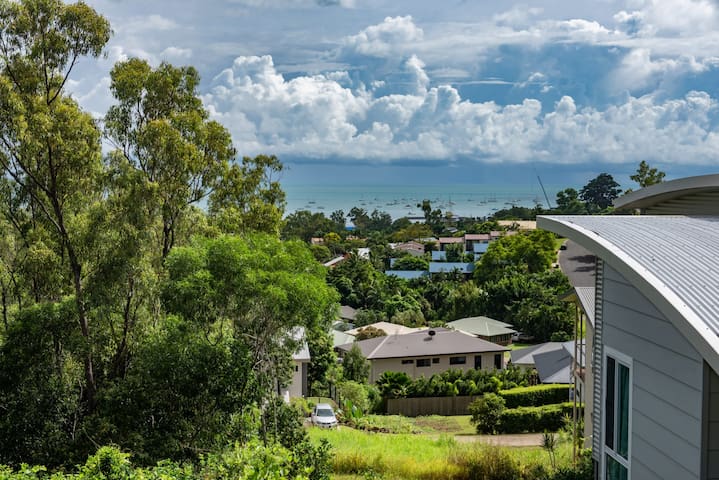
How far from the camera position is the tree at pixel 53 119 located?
13.2 meters

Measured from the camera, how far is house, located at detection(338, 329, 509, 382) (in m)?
35.2

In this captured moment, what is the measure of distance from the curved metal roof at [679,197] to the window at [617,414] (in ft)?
7.53

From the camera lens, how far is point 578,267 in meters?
19.2

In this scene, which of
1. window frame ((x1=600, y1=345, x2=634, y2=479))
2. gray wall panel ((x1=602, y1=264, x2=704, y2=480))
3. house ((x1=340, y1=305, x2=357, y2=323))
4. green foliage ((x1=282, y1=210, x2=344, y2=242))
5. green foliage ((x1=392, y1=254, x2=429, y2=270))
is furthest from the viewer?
green foliage ((x1=282, y1=210, x2=344, y2=242))

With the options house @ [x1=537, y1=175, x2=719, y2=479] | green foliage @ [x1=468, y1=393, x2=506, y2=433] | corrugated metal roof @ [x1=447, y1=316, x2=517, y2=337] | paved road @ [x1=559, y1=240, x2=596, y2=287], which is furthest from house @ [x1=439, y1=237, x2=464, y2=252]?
house @ [x1=537, y1=175, x2=719, y2=479]

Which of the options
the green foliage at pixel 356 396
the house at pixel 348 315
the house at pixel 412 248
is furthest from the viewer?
the house at pixel 412 248

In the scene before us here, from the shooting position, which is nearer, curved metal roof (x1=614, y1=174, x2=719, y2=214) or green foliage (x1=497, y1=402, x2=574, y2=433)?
curved metal roof (x1=614, y1=174, x2=719, y2=214)

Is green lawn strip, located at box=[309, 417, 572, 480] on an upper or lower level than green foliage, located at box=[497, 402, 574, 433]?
upper

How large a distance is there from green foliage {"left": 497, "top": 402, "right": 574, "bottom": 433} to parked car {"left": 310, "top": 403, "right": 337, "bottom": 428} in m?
6.01

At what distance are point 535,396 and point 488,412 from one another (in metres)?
4.25

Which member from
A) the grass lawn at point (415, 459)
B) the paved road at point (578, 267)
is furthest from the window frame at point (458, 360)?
the grass lawn at point (415, 459)

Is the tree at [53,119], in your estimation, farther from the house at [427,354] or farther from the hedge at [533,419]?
the house at [427,354]

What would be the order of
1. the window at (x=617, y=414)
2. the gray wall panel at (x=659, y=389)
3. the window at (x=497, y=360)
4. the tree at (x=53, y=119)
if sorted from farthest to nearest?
the window at (x=497, y=360) < the tree at (x=53, y=119) < the window at (x=617, y=414) < the gray wall panel at (x=659, y=389)

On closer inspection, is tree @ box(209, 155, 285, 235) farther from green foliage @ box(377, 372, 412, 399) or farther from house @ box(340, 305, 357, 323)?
house @ box(340, 305, 357, 323)
